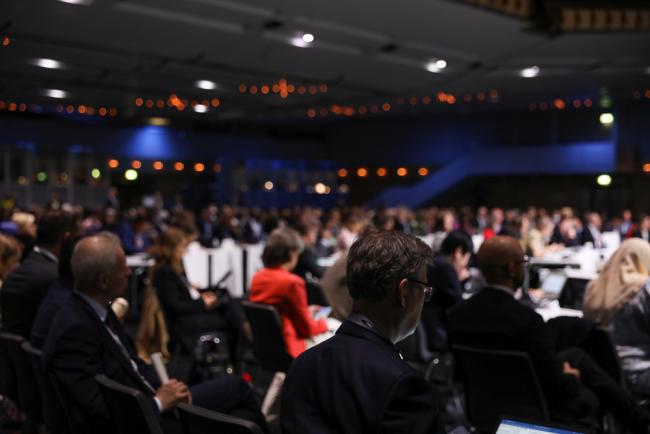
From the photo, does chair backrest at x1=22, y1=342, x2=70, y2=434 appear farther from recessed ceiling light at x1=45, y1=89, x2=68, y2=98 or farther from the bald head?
recessed ceiling light at x1=45, y1=89, x2=68, y2=98

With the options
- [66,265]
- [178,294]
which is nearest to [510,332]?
[66,265]

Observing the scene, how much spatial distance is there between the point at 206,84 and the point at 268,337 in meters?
14.0

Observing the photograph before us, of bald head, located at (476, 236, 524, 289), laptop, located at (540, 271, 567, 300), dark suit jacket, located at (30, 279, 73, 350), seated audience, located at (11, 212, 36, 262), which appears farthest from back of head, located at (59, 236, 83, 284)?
laptop, located at (540, 271, 567, 300)

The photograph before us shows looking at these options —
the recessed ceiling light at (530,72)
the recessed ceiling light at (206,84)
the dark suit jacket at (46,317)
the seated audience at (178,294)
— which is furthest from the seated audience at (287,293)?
the recessed ceiling light at (530,72)

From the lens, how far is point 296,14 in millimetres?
11750

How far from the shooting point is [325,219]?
653 inches

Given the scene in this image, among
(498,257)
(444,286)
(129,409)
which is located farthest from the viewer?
(444,286)

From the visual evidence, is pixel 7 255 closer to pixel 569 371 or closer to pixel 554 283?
pixel 569 371

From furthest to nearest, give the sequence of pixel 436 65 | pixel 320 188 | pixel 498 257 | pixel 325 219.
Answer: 1. pixel 320 188
2. pixel 325 219
3. pixel 436 65
4. pixel 498 257

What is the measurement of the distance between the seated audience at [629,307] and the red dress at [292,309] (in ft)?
5.65

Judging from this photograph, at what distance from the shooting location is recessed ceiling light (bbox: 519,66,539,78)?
1702cm

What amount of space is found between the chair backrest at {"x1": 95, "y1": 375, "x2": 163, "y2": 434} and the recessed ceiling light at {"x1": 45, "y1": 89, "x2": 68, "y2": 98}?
54.5 ft

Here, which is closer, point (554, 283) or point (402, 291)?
point (402, 291)

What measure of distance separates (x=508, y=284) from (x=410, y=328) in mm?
1845
